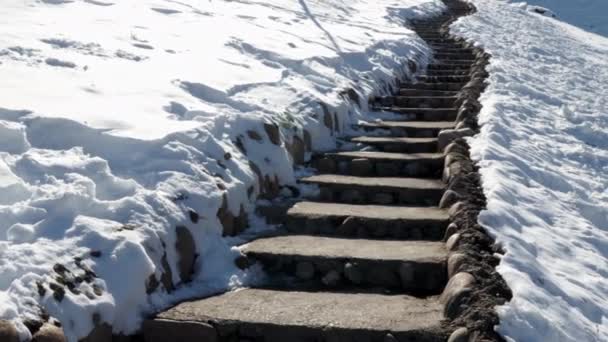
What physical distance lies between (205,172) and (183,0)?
6.44 metres

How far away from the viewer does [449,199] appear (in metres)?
5.20

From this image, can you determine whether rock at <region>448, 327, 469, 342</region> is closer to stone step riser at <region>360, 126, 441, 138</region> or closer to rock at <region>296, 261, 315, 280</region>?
rock at <region>296, 261, 315, 280</region>

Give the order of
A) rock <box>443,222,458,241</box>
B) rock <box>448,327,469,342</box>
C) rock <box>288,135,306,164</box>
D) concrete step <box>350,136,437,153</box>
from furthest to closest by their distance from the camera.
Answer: concrete step <box>350,136,437,153</box>
rock <box>288,135,306,164</box>
rock <box>443,222,458,241</box>
rock <box>448,327,469,342</box>

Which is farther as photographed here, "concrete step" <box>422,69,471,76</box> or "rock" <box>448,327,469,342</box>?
"concrete step" <box>422,69,471,76</box>

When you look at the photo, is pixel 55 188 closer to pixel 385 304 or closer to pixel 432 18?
pixel 385 304

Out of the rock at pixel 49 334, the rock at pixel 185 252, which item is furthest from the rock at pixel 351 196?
the rock at pixel 49 334

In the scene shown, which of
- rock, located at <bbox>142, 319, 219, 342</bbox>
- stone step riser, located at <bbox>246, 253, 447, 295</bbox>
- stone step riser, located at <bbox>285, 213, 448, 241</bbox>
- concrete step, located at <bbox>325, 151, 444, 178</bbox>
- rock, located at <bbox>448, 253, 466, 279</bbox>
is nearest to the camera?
rock, located at <bbox>142, 319, 219, 342</bbox>

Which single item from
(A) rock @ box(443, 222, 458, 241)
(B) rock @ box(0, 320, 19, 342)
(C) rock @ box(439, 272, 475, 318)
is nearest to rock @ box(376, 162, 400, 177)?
(A) rock @ box(443, 222, 458, 241)

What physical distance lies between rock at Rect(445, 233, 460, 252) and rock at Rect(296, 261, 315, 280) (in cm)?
79

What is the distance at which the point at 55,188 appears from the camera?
3.92 m

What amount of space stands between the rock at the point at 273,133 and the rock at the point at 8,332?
3004 millimetres

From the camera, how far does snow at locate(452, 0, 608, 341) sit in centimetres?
380

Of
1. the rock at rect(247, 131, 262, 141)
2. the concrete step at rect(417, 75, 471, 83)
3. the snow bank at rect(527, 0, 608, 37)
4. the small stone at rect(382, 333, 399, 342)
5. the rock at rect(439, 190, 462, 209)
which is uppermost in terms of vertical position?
the rock at rect(247, 131, 262, 141)

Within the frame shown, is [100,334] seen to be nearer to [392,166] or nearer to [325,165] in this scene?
[325,165]
